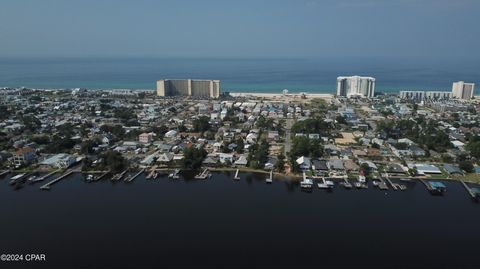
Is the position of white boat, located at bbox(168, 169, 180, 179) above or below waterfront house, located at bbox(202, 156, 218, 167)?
below

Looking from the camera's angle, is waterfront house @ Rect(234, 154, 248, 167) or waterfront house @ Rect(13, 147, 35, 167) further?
waterfront house @ Rect(234, 154, 248, 167)

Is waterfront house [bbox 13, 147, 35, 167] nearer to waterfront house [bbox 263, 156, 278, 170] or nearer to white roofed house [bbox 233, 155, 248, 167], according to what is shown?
white roofed house [bbox 233, 155, 248, 167]

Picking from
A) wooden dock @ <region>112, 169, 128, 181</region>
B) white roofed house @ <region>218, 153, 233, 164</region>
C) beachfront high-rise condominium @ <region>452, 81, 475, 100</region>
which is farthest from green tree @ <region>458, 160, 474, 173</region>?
beachfront high-rise condominium @ <region>452, 81, 475, 100</region>

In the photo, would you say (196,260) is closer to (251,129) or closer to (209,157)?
(209,157)

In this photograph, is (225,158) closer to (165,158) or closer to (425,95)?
(165,158)

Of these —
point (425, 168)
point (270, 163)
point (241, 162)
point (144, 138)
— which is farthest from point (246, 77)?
point (425, 168)

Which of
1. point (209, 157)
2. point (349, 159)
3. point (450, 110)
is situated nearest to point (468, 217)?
point (349, 159)
